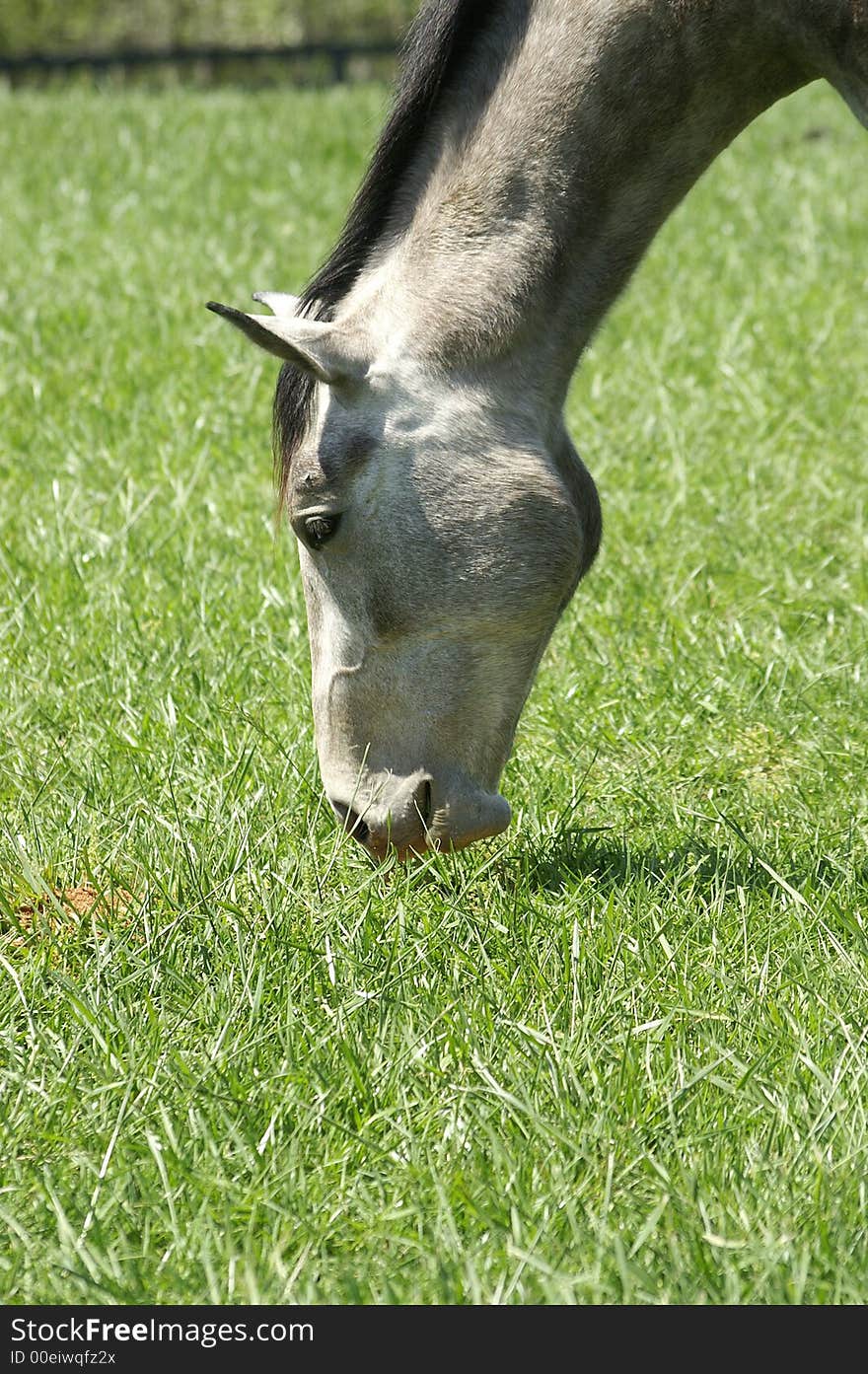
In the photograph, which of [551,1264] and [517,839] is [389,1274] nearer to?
[551,1264]

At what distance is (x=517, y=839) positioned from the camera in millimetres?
3443

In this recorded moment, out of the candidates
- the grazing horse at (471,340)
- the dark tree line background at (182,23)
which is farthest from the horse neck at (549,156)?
the dark tree line background at (182,23)

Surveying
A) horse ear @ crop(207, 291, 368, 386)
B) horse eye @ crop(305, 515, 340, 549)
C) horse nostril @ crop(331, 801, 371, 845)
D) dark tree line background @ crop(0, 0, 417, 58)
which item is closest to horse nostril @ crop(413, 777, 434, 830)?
horse nostril @ crop(331, 801, 371, 845)

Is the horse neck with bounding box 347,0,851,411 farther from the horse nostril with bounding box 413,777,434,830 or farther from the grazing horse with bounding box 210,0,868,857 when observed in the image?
the horse nostril with bounding box 413,777,434,830

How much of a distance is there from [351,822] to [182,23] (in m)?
17.4

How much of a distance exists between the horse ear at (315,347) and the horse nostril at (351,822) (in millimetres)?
809

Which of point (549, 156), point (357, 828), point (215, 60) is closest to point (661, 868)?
point (357, 828)

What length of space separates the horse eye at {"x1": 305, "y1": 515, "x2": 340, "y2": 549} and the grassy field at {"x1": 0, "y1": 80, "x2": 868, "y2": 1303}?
67 centimetres

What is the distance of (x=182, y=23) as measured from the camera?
18344 millimetres

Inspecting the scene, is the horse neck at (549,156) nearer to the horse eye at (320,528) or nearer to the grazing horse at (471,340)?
the grazing horse at (471,340)

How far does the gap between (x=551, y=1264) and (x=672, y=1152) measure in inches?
12.0

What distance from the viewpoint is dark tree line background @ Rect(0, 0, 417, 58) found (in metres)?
18.1

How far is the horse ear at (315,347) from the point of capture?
9.05 feet

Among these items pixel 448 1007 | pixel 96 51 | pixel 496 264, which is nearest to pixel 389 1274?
pixel 448 1007
